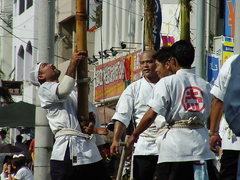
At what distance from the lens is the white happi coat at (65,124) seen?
27.2ft

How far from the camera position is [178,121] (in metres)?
7.51

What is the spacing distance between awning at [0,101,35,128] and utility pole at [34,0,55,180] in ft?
38.3

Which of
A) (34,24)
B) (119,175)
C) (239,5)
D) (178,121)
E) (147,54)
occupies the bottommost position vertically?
(119,175)

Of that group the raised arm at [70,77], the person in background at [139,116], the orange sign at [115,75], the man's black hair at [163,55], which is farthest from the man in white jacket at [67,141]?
the orange sign at [115,75]

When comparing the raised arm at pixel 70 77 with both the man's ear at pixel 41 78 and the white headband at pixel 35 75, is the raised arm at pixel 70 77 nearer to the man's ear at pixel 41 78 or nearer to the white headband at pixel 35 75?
the man's ear at pixel 41 78

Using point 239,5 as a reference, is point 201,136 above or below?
below

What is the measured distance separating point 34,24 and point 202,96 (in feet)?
116

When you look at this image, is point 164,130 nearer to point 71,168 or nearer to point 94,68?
point 71,168

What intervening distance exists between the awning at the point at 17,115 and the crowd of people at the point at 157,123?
1381cm

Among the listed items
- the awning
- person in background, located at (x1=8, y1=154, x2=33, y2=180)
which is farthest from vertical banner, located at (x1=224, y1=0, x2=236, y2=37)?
person in background, located at (x1=8, y1=154, x2=33, y2=180)

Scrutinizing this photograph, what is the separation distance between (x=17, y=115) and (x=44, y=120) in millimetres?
12045

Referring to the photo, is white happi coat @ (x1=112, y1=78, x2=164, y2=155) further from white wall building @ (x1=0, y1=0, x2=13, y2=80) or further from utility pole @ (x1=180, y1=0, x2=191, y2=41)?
white wall building @ (x1=0, y1=0, x2=13, y2=80)

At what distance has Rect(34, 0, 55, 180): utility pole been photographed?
11.0m

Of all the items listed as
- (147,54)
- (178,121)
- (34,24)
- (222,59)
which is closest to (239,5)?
(147,54)
